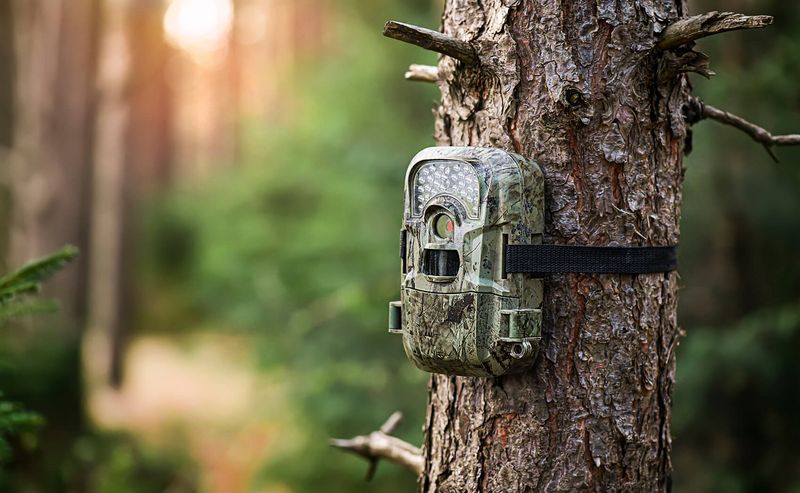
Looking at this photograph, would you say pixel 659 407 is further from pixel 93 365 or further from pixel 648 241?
pixel 93 365

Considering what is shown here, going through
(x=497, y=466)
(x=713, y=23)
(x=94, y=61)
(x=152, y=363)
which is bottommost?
(x=152, y=363)

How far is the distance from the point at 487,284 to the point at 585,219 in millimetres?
301

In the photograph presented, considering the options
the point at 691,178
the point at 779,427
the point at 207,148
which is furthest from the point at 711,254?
the point at 207,148

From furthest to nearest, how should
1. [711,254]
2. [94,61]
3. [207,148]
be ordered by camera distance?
[207,148], [94,61], [711,254]

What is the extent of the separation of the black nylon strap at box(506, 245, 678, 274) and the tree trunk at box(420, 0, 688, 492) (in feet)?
0.11

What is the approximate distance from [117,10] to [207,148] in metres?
24.8

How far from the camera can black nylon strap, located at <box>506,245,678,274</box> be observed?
1.86 m

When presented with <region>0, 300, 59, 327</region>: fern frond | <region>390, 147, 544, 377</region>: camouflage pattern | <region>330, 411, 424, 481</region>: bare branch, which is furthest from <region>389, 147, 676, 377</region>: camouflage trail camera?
<region>0, 300, 59, 327</region>: fern frond

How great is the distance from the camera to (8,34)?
11.8 m

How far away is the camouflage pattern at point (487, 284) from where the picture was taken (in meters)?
1.84

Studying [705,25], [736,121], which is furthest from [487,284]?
[736,121]

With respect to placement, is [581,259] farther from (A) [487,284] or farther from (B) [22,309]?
(B) [22,309]

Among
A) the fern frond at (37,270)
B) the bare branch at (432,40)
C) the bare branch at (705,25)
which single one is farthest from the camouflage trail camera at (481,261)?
the fern frond at (37,270)

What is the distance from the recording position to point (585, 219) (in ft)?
6.36
